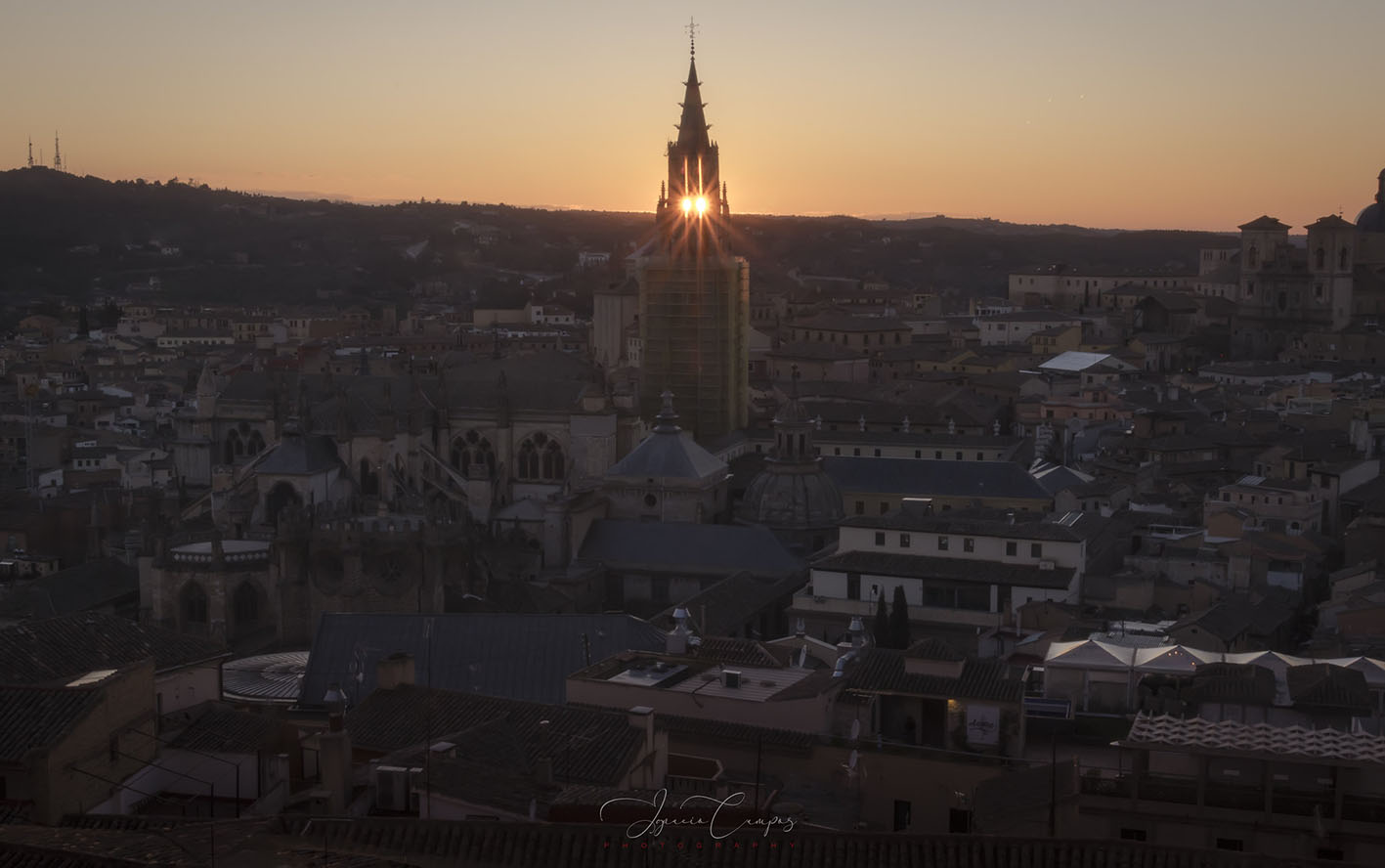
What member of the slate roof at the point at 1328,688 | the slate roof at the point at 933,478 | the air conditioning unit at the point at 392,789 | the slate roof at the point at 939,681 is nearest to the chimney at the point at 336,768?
the air conditioning unit at the point at 392,789

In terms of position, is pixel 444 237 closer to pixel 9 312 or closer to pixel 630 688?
pixel 9 312

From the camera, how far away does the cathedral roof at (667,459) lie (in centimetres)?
4288

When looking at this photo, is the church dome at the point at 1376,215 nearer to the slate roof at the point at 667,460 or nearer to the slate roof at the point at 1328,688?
the slate roof at the point at 667,460

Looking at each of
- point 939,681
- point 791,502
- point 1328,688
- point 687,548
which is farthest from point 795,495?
point 1328,688

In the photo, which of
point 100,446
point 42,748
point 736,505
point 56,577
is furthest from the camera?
point 100,446

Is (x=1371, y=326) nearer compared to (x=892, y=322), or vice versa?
(x=1371, y=326)

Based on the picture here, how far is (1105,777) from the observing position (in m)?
15.2

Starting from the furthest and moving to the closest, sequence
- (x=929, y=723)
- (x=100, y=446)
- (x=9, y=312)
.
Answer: (x=9, y=312)
(x=100, y=446)
(x=929, y=723)

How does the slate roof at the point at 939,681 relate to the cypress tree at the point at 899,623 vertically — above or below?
above

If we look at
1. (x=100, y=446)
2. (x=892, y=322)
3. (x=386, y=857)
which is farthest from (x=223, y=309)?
(x=386, y=857)

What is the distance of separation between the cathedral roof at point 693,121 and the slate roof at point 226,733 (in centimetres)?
4557

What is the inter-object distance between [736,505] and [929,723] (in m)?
23.2

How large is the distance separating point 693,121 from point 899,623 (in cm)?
3420

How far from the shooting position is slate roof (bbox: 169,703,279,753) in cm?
1698
